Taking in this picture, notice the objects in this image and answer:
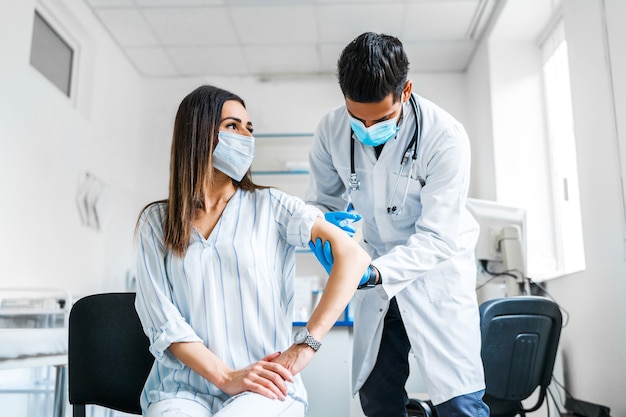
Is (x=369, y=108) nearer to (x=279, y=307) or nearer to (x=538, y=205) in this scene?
(x=279, y=307)

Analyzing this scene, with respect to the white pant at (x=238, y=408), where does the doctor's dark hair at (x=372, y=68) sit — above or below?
above

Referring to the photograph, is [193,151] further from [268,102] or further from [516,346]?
[268,102]

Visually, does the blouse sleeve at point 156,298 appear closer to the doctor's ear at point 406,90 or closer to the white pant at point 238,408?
the white pant at point 238,408

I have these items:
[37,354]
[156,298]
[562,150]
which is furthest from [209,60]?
[156,298]

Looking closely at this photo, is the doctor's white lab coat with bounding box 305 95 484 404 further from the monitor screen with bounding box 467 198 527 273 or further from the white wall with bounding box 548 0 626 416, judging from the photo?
the monitor screen with bounding box 467 198 527 273

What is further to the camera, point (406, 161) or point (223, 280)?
point (406, 161)

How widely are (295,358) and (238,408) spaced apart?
147 mm

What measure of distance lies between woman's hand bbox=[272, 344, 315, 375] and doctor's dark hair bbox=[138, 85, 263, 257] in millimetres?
365

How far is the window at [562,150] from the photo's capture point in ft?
10.9

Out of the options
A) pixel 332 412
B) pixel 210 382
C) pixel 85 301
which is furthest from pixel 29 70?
pixel 210 382

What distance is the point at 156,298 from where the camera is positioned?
1.21 meters

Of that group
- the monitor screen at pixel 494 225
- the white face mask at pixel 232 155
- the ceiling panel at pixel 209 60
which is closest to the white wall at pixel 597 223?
the monitor screen at pixel 494 225

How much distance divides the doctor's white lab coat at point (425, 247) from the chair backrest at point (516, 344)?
285mm

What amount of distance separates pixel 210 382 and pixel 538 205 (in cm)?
306
